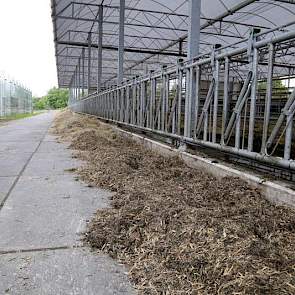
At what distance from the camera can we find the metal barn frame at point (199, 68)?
3.55 metres

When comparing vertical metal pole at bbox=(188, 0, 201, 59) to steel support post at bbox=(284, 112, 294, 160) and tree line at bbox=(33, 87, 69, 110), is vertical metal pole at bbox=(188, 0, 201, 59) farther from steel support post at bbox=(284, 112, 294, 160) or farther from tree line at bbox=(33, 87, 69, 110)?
tree line at bbox=(33, 87, 69, 110)

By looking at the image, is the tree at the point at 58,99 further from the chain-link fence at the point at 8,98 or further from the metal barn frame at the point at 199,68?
the metal barn frame at the point at 199,68

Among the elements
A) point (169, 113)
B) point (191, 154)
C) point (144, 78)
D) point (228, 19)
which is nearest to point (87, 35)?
point (228, 19)

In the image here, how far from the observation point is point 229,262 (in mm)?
1832

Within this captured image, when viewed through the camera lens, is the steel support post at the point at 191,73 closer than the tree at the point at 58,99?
Yes

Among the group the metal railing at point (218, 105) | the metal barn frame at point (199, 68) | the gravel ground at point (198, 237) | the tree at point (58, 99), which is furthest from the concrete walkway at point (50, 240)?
the tree at point (58, 99)

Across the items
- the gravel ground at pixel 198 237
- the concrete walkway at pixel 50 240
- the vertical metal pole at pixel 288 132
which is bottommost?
the concrete walkway at pixel 50 240

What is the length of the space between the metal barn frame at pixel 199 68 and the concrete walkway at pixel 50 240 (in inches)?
66.5

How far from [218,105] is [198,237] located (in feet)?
14.5

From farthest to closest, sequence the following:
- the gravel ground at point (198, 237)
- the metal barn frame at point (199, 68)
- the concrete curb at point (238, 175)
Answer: the metal barn frame at point (199, 68)
the concrete curb at point (238, 175)
the gravel ground at point (198, 237)

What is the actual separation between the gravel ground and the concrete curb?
0.08 metres

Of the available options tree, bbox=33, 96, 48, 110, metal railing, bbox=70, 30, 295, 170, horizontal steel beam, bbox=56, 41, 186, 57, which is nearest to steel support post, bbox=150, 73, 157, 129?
metal railing, bbox=70, 30, 295, 170

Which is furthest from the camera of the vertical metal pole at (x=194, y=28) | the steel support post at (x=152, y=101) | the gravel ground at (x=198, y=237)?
the steel support post at (x=152, y=101)

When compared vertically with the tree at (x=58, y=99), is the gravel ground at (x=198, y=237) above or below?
below
